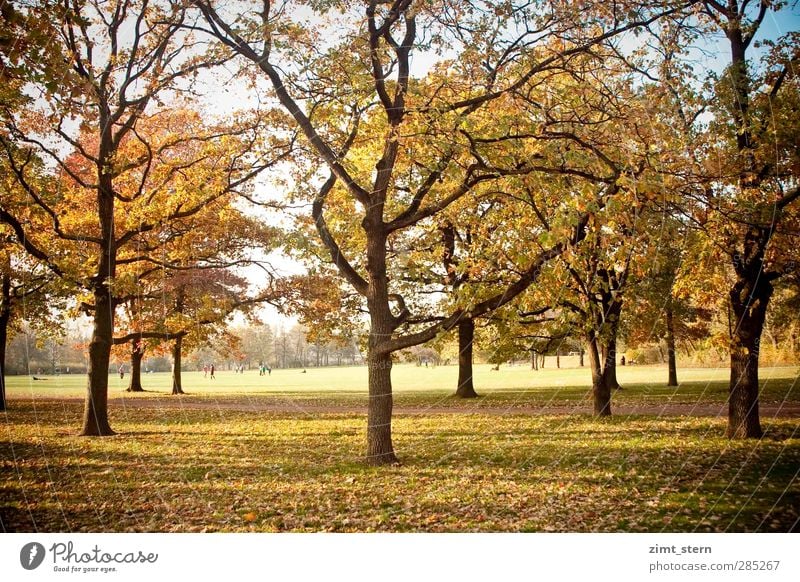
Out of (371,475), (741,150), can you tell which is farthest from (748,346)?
(371,475)

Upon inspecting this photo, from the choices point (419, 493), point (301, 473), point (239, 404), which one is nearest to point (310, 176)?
point (301, 473)

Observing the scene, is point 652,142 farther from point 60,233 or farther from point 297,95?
point 60,233

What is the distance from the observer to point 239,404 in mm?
13406

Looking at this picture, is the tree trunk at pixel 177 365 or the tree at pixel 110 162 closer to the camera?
the tree at pixel 110 162

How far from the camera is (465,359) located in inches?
543

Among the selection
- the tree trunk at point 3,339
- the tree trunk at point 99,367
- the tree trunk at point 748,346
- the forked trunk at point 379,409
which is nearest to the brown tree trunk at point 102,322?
the tree trunk at point 99,367

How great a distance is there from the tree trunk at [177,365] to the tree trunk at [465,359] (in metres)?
5.15

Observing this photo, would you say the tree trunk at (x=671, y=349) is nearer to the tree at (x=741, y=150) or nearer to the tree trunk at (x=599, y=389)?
the tree trunk at (x=599, y=389)

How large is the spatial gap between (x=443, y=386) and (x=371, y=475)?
41.9 ft

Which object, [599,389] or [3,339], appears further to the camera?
[599,389]

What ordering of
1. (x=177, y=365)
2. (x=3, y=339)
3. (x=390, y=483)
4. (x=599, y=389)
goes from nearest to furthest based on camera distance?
(x=3, y=339), (x=390, y=483), (x=177, y=365), (x=599, y=389)

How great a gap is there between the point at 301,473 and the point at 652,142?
17.2ft

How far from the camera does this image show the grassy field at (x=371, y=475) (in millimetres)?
4645

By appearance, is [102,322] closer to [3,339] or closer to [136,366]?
[136,366]
